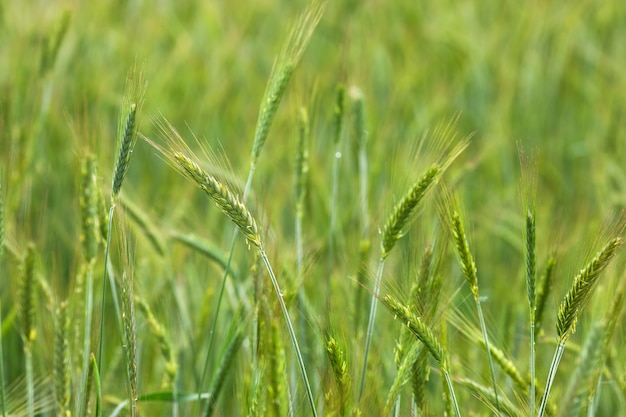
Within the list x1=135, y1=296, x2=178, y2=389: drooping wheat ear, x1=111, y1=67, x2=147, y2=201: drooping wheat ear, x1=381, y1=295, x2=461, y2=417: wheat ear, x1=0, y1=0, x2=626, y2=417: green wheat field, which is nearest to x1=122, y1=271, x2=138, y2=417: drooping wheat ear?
x1=0, y1=0, x2=626, y2=417: green wheat field

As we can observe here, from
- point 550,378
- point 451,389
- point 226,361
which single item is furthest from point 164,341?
point 550,378

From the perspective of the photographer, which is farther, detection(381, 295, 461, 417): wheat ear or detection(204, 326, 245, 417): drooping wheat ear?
detection(204, 326, 245, 417): drooping wheat ear

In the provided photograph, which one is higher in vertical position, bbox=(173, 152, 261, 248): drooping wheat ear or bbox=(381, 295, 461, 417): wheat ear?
bbox=(173, 152, 261, 248): drooping wheat ear

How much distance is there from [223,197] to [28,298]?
1.48ft

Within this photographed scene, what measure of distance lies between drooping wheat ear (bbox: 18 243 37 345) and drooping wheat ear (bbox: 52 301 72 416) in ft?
0.19

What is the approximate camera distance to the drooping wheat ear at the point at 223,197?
1.01 metres

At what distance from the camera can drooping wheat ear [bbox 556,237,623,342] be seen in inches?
40.7

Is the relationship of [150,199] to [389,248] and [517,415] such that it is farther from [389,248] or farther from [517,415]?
[517,415]

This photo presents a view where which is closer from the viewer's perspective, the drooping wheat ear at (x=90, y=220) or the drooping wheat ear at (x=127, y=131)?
the drooping wheat ear at (x=127, y=131)

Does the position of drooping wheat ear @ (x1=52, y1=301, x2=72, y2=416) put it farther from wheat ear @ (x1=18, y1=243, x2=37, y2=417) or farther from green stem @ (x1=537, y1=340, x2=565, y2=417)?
green stem @ (x1=537, y1=340, x2=565, y2=417)

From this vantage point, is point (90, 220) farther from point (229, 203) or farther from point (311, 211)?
point (311, 211)

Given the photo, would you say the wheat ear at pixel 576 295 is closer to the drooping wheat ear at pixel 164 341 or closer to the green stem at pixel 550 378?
the green stem at pixel 550 378

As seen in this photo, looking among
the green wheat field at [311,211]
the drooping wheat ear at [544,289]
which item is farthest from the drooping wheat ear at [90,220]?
the drooping wheat ear at [544,289]

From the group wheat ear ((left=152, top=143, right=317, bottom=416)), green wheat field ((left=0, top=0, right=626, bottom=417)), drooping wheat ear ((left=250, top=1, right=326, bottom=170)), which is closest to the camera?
wheat ear ((left=152, top=143, right=317, bottom=416))
